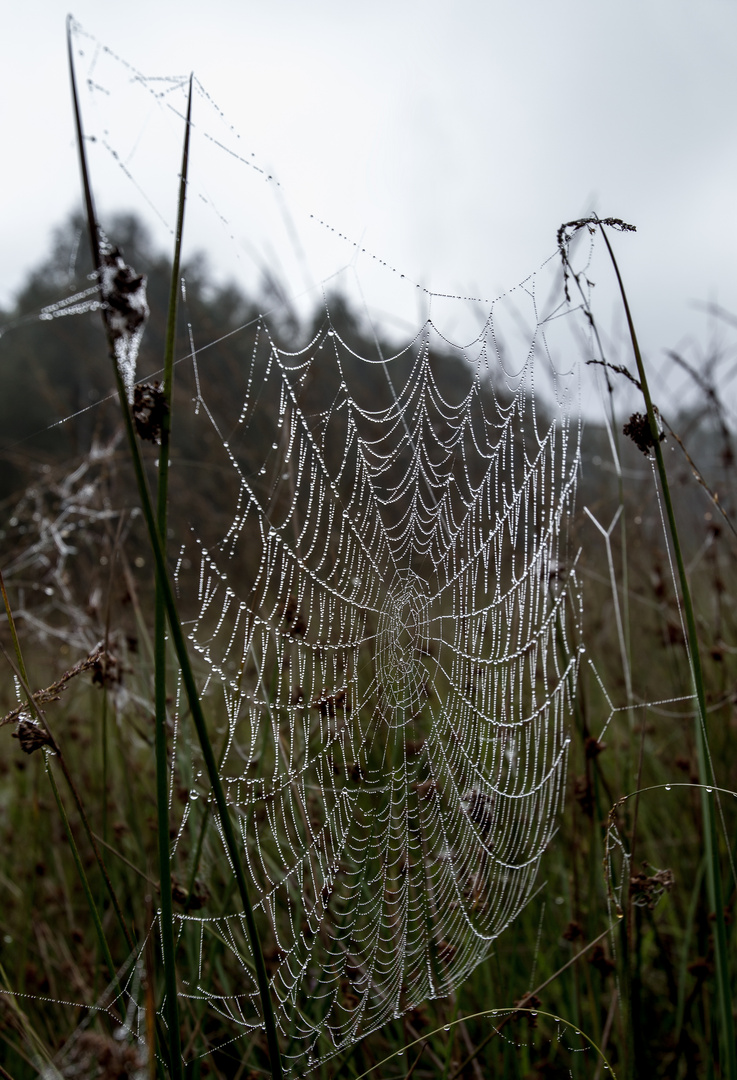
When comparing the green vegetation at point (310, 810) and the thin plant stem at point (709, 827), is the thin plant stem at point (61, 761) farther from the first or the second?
the thin plant stem at point (709, 827)

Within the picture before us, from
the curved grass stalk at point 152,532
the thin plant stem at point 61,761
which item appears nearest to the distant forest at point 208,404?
the curved grass stalk at point 152,532

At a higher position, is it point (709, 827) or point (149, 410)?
point (149, 410)

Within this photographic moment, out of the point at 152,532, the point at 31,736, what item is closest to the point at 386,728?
the point at 31,736

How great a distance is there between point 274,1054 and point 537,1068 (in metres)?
0.91

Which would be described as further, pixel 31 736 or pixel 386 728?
pixel 386 728

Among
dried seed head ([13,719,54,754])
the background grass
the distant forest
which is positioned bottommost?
the background grass

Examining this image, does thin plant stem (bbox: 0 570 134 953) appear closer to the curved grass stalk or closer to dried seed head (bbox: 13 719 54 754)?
dried seed head (bbox: 13 719 54 754)

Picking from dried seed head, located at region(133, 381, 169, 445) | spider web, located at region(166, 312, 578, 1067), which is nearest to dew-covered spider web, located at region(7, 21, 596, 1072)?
spider web, located at region(166, 312, 578, 1067)

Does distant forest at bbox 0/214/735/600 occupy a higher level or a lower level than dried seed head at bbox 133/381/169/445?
higher

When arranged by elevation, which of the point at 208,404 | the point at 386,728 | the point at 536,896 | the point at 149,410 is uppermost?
the point at 208,404

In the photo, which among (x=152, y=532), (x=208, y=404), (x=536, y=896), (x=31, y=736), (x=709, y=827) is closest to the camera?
(x=152, y=532)

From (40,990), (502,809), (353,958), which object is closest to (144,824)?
(40,990)

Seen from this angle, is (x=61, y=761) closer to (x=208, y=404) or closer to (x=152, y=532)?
(x=152, y=532)

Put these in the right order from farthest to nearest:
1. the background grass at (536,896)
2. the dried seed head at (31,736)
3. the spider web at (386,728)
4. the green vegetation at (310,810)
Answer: the spider web at (386,728)
the background grass at (536,896)
the green vegetation at (310,810)
the dried seed head at (31,736)
